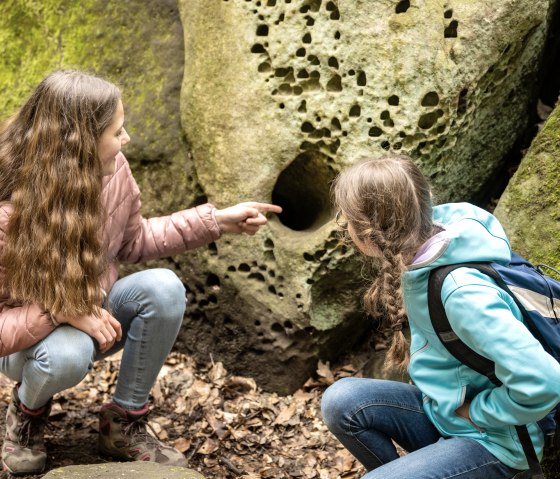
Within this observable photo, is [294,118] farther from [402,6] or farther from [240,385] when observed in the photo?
[240,385]

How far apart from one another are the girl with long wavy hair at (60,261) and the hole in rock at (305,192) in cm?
106

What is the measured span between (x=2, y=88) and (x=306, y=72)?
209 centimetres

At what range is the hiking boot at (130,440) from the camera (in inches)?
130

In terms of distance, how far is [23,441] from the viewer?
323 centimetres

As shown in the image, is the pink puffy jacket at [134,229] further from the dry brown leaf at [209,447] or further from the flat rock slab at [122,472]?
the dry brown leaf at [209,447]

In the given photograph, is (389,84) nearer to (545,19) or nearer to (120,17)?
(545,19)

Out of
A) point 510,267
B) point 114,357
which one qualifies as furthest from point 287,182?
point 510,267

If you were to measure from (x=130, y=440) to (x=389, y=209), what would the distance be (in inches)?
63.6

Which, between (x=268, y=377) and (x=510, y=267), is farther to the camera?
(x=268, y=377)

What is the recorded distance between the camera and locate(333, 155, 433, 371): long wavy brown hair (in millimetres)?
2486

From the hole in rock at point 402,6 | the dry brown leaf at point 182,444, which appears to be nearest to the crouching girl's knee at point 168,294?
the dry brown leaf at point 182,444

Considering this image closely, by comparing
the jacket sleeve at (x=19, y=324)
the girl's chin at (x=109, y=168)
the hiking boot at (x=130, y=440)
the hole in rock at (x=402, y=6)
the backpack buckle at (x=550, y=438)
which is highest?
the hole in rock at (x=402, y=6)

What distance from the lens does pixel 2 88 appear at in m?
4.75

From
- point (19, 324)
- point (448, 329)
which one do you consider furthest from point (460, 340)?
point (19, 324)
